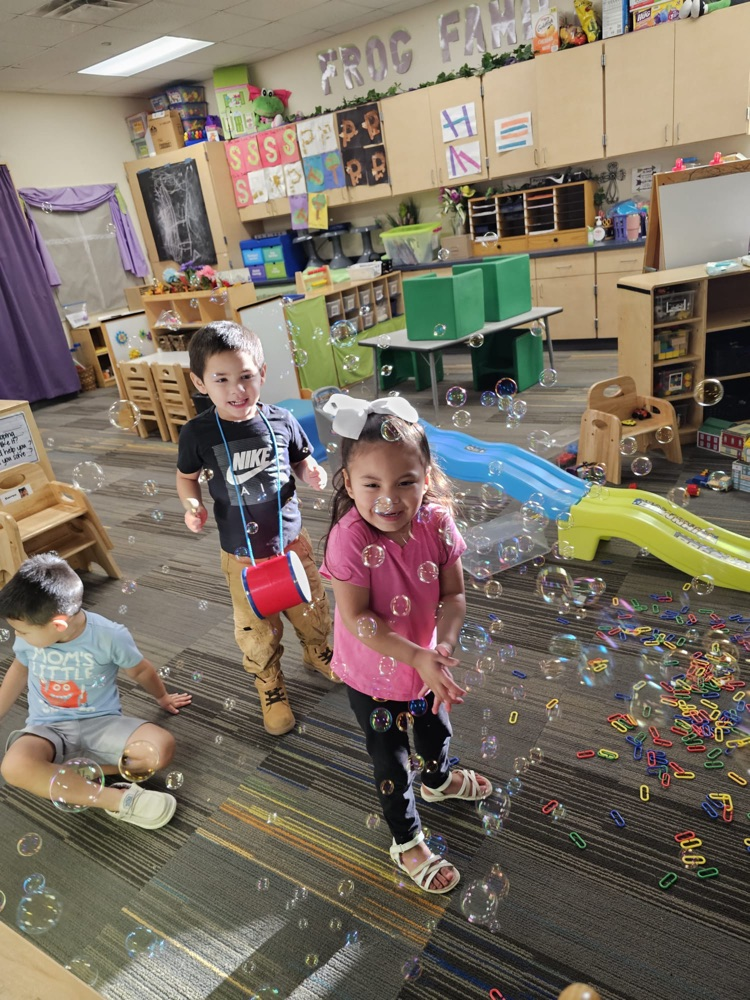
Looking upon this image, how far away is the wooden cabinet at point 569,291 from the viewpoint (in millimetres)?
5773

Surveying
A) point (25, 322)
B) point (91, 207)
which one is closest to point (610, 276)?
point (91, 207)

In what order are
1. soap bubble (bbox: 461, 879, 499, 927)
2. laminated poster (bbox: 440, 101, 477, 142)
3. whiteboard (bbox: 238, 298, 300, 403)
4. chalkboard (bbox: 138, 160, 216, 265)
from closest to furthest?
1. soap bubble (bbox: 461, 879, 499, 927)
2. whiteboard (bbox: 238, 298, 300, 403)
3. laminated poster (bbox: 440, 101, 477, 142)
4. chalkboard (bbox: 138, 160, 216, 265)

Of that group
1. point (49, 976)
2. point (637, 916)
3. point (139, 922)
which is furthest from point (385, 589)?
point (139, 922)

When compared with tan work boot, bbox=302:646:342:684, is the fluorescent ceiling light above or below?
above

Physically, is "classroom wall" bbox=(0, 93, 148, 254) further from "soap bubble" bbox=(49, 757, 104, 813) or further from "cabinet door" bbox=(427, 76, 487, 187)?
"soap bubble" bbox=(49, 757, 104, 813)

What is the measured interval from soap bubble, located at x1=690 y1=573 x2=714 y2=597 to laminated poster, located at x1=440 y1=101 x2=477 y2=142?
5004 millimetres

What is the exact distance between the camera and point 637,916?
4.70 feet

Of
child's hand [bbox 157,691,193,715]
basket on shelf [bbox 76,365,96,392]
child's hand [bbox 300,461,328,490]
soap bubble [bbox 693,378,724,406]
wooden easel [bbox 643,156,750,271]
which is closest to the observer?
child's hand [bbox 300,461,328,490]

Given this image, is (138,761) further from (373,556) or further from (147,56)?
(147,56)

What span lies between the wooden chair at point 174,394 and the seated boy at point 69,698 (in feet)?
11.2

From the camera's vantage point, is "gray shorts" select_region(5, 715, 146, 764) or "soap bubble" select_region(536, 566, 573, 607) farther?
"soap bubble" select_region(536, 566, 573, 607)

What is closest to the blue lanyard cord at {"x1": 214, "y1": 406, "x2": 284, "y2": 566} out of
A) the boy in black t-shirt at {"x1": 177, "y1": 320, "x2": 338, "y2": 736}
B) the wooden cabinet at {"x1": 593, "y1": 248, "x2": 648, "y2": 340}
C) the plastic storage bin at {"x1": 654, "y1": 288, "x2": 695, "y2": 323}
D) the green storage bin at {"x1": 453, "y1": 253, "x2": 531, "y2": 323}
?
the boy in black t-shirt at {"x1": 177, "y1": 320, "x2": 338, "y2": 736}

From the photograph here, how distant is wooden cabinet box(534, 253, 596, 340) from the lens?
5.77 meters

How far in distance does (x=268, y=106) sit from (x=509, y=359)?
4.23 m
